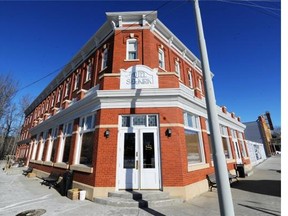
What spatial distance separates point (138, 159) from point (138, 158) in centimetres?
4

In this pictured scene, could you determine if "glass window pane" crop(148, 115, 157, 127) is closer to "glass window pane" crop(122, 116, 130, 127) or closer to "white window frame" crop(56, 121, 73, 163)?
"glass window pane" crop(122, 116, 130, 127)

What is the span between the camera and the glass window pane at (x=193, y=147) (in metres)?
9.03

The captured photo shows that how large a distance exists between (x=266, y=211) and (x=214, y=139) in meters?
3.99

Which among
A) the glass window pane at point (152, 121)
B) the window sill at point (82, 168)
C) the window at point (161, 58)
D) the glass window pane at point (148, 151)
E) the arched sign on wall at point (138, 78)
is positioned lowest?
the window sill at point (82, 168)

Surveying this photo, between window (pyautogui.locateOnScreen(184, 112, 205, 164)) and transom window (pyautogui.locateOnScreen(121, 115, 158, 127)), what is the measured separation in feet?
6.08

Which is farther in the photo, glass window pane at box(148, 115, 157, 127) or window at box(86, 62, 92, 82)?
window at box(86, 62, 92, 82)

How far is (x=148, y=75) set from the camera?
913 cm

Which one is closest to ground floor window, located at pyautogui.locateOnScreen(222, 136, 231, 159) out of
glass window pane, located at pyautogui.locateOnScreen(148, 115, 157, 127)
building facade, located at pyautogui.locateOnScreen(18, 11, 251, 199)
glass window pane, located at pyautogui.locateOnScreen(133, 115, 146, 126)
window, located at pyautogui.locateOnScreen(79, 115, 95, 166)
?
building facade, located at pyautogui.locateOnScreen(18, 11, 251, 199)

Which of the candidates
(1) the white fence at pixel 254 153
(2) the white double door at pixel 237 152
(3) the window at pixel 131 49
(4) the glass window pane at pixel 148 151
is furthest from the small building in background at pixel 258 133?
(4) the glass window pane at pixel 148 151

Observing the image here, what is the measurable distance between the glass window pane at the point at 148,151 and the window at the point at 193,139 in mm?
1946

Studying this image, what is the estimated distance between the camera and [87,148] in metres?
9.72

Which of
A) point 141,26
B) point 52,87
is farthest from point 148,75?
point 52,87

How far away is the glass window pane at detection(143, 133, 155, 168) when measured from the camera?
7.96 metres

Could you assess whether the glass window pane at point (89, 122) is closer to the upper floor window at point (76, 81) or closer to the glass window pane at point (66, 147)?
the glass window pane at point (66, 147)
